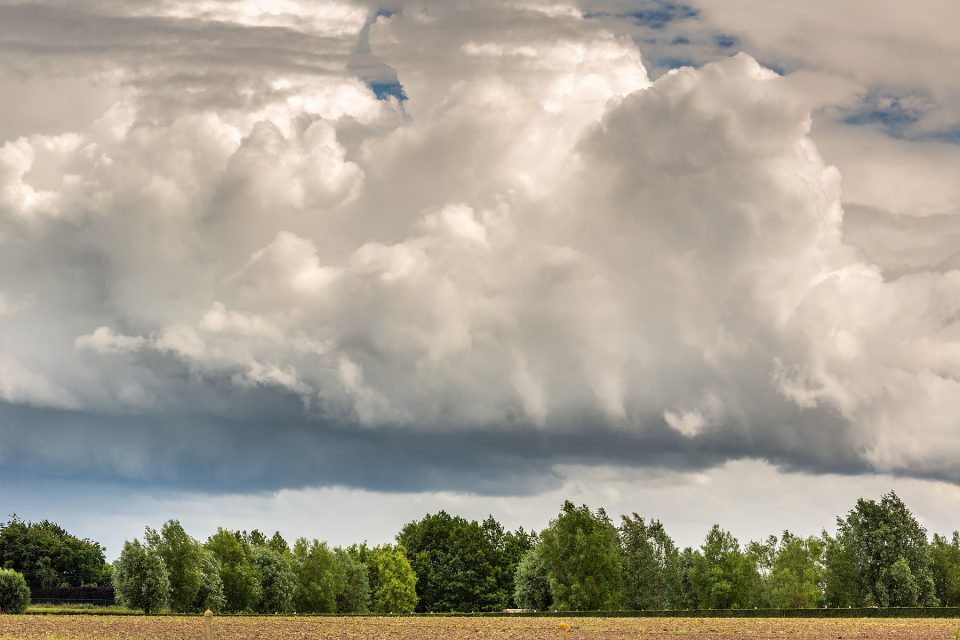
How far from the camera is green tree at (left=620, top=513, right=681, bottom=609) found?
181625 millimetres

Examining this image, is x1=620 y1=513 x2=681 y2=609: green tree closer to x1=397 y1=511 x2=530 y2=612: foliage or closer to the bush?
x1=397 y1=511 x2=530 y2=612: foliage

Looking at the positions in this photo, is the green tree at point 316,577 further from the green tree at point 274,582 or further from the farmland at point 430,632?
the farmland at point 430,632

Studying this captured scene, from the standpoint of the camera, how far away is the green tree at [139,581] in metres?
143

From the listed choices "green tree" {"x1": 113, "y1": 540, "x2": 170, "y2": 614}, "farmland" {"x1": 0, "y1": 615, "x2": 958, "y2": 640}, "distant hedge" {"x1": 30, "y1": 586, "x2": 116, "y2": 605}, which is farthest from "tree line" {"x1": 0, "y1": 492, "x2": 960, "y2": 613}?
"farmland" {"x1": 0, "y1": 615, "x2": 958, "y2": 640}

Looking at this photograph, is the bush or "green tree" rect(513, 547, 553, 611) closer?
the bush

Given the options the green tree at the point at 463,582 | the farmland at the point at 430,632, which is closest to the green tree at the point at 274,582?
the green tree at the point at 463,582

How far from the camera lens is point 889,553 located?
561 feet

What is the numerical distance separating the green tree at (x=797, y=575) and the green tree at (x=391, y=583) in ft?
191

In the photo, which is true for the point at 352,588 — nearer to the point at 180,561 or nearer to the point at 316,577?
the point at 316,577

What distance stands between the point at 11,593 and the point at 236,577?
3848 centimetres

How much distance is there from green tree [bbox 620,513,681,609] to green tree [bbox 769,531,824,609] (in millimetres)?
15939

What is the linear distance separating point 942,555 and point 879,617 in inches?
2514

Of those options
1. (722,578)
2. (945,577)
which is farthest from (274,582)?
(945,577)

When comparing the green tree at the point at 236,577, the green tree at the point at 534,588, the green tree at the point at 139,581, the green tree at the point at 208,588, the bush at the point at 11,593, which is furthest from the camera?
the green tree at the point at 534,588
